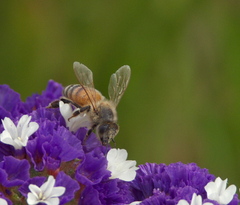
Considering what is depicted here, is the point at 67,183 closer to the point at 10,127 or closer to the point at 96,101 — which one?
the point at 10,127

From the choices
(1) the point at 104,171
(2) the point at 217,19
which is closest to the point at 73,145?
(1) the point at 104,171

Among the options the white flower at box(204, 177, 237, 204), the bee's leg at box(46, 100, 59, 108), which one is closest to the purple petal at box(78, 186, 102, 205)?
the white flower at box(204, 177, 237, 204)

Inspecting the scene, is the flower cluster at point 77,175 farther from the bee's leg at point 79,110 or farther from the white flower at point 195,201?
the bee's leg at point 79,110

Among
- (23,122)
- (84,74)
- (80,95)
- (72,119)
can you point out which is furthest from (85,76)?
(23,122)

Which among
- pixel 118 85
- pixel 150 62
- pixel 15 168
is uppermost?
pixel 150 62

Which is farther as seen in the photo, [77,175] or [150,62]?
[150,62]

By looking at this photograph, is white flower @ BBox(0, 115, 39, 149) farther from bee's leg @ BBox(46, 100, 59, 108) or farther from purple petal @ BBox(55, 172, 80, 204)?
bee's leg @ BBox(46, 100, 59, 108)
